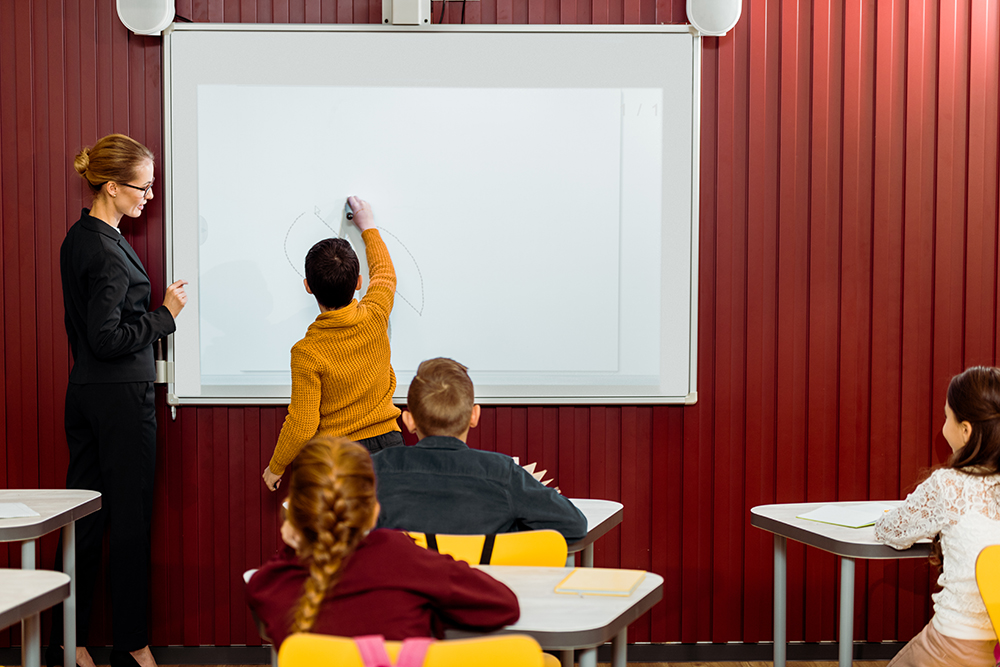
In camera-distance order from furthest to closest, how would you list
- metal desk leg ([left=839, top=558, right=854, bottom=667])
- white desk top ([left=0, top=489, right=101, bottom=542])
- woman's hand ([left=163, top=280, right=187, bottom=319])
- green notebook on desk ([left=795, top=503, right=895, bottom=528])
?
woman's hand ([left=163, top=280, right=187, bottom=319])
green notebook on desk ([left=795, top=503, right=895, bottom=528])
metal desk leg ([left=839, top=558, right=854, bottom=667])
white desk top ([left=0, top=489, right=101, bottom=542])

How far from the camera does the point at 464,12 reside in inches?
110

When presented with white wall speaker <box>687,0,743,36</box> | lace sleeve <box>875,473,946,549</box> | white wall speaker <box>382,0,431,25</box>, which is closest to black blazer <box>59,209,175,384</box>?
white wall speaker <box>382,0,431,25</box>

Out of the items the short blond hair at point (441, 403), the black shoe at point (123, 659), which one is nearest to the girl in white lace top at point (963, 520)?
Result: the short blond hair at point (441, 403)

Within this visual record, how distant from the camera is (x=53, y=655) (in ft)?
8.69

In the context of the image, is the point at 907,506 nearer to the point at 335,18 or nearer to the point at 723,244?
the point at 723,244

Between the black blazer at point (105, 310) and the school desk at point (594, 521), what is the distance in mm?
1507

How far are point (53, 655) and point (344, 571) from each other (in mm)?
2045

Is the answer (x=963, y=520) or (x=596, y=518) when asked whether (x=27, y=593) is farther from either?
(x=963, y=520)

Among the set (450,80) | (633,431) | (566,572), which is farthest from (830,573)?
(450,80)

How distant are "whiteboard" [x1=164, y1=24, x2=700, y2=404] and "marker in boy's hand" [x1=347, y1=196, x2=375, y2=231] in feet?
0.17

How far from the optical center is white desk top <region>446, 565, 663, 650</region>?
4.45 ft

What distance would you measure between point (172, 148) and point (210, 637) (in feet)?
5.90

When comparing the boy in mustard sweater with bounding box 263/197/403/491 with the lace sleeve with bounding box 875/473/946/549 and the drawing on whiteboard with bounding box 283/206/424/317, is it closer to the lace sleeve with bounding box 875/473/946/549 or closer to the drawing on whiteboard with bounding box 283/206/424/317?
the drawing on whiteboard with bounding box 283/206/424/317

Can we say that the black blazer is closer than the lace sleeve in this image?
No
